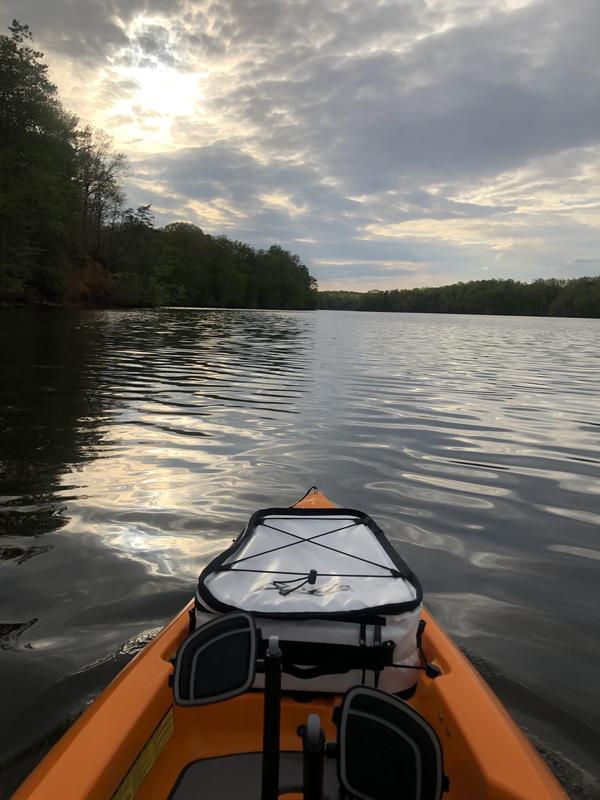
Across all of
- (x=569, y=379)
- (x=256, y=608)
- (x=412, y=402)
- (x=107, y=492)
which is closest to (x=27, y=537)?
(x=107, y=492)

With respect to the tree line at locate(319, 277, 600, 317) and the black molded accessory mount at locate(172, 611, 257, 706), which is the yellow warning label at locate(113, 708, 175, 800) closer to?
the black molded accessory mount at locate(172, 611, 257, 706)

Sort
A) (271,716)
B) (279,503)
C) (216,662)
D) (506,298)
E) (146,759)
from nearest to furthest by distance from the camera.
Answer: (271,716)
(216,662)
(146,759)
(279,503)
(506,298)

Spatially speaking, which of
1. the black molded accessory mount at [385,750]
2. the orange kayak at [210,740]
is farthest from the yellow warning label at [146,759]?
the black molded accessory mount at [385,750]

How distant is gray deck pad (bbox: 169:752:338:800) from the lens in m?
1.91

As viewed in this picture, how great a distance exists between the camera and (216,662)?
5.90 ft

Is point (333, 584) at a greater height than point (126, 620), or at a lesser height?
greater

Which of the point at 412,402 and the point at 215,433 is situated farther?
the point at 412,402

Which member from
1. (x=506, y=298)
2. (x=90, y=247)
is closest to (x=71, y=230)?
(x=90, y=247)

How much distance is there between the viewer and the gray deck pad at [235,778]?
6.25 ft

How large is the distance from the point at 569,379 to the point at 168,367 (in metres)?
11.5

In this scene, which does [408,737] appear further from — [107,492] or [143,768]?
[107,492]

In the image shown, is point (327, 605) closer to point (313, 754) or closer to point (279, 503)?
point (313, 754)

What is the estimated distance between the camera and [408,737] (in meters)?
1.55

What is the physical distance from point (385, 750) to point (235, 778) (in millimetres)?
751
